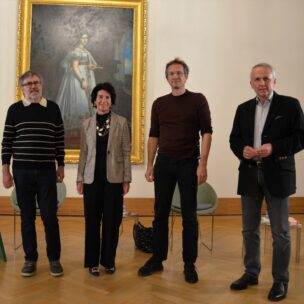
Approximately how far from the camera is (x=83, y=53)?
5.91 m

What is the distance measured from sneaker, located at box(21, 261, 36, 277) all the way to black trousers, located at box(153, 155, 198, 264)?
1037 millimetres

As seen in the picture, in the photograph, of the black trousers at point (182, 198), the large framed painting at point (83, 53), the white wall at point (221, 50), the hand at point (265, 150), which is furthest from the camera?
the white wall at point (221, 50)

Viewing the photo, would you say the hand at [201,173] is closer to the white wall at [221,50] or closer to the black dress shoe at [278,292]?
the black dress shoe at [278,292]

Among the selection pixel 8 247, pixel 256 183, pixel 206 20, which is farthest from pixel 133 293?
pixel 206 20

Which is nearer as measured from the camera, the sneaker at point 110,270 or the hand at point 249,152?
the hand at point 249,152

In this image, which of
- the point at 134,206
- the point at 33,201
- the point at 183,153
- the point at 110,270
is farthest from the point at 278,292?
the point at 134,206

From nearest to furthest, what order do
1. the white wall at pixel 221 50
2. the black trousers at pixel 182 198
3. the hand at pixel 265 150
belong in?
the hand at pixel 265 150
the black trousers at pixel 182 198
the white wall at pixel 221 50

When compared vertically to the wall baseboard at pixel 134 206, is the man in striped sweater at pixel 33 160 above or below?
above

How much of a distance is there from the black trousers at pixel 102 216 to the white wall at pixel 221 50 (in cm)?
285

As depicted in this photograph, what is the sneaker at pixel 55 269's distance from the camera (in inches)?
124

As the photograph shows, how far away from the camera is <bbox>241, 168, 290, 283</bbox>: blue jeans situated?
2.67 m

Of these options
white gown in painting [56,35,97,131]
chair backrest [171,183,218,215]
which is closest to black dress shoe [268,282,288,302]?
chair backrest [171,183,218,215]

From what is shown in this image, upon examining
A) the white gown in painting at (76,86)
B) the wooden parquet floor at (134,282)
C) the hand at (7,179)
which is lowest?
the wooden parquet floor at (134,282)

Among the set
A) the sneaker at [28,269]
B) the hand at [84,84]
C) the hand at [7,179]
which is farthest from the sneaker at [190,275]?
the hand at [84,84]
